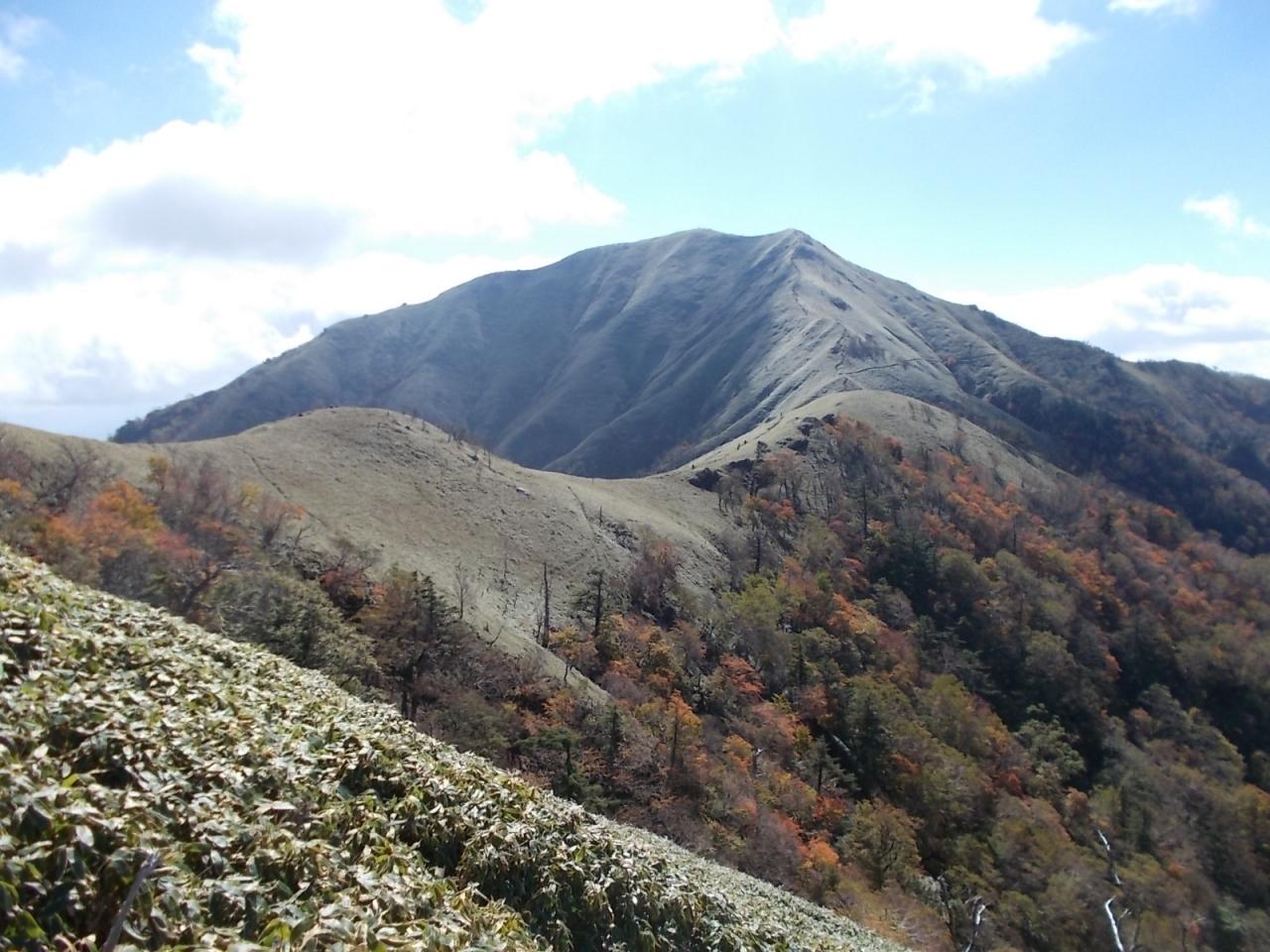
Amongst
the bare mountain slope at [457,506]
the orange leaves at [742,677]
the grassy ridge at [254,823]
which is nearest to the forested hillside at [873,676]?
the orange leaves at [742,677]

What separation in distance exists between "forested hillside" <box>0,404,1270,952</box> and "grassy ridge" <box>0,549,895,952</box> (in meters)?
21.6

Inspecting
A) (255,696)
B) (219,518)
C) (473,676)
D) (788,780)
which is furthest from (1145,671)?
A: (255,696)

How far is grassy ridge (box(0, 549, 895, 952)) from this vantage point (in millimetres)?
6367

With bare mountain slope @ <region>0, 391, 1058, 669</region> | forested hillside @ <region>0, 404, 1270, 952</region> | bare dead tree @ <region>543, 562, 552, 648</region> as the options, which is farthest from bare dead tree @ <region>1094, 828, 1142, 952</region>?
bare dead tree @ <region>543, 562, 552, 648</region>

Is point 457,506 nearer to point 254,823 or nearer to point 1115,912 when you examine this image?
point 1115,912

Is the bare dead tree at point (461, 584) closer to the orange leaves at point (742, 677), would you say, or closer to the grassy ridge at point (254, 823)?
the orange leaves at point (742, 677)

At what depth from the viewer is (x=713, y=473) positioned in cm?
12044

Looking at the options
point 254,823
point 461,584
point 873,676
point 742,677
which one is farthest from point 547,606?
point 254,823

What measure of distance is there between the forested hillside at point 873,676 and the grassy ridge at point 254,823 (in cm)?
2161

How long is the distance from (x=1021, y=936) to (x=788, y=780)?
2165 cm

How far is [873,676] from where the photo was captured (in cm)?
8819

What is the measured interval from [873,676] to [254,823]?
8865 centimetres

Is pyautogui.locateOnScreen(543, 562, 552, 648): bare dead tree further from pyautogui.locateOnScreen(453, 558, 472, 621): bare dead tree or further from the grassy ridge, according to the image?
the grassy ridge

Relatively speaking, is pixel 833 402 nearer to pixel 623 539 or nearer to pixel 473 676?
pixel 623 539
